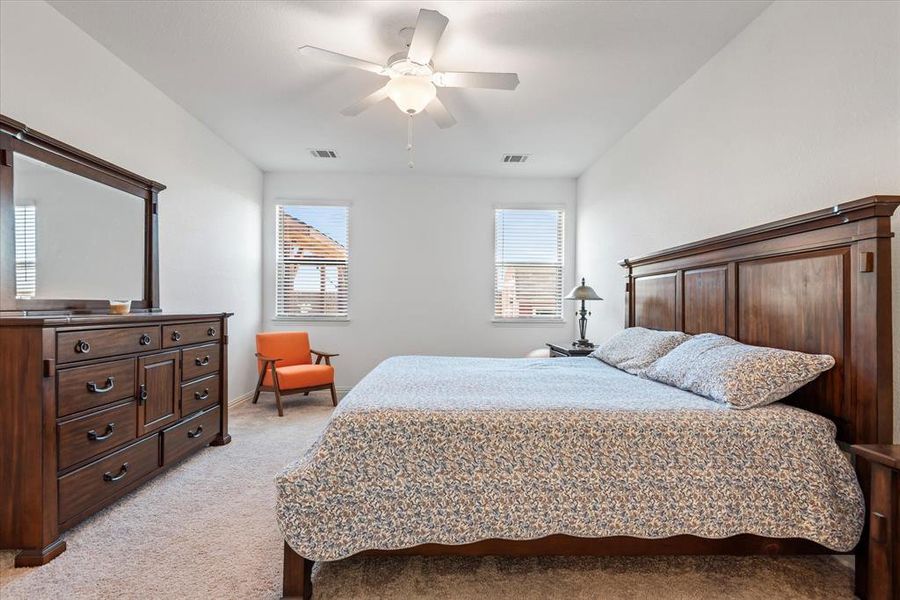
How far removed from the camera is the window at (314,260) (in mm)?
5418

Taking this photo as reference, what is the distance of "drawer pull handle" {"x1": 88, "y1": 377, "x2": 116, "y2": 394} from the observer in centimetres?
215

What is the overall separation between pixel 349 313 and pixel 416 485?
3976 millimetres

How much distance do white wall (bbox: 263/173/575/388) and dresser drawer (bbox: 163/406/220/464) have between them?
2.10 metres

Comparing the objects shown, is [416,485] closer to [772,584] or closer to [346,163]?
[772,584]

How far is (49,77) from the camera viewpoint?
96.3 inches

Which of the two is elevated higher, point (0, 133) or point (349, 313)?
point (0, 133)

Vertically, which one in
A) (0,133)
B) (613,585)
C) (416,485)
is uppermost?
(0,133)

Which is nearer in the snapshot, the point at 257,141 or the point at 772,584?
the point at 772,584

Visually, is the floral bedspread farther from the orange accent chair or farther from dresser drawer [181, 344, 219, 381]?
the orange accent chair

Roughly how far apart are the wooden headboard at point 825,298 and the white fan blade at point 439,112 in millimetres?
1799

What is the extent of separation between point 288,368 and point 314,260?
4.81ft

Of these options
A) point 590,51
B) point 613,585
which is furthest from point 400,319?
point 613,585

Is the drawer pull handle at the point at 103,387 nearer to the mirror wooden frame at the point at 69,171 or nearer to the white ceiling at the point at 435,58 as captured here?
the mirror wooden frame at the point at 69,171

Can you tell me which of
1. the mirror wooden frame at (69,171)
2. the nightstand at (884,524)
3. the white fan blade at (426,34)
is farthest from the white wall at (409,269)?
the nightstand at (884,524)
